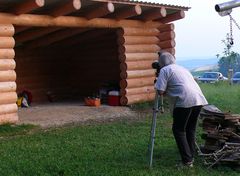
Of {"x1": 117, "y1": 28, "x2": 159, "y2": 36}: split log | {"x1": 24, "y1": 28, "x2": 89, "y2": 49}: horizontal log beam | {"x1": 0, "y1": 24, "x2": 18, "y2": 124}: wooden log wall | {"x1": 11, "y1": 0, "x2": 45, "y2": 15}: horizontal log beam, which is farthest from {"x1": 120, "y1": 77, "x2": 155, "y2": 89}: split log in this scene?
{"x1": 11, "y1": 0, "x2": 45, "y2": 15}: horizontal log beam

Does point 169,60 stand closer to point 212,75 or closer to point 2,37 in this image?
point 2,37

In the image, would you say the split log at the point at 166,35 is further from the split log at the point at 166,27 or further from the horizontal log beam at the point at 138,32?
the horizontal log beam at the point at 138,32

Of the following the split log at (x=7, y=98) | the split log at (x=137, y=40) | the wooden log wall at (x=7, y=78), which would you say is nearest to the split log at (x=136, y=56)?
the split log at (x=137, y=40)

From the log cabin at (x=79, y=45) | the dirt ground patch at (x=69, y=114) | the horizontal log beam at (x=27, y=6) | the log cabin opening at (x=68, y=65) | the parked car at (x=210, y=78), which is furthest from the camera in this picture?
the parked car at (x=210, y=78)

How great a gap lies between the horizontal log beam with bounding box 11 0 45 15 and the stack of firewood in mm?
4654

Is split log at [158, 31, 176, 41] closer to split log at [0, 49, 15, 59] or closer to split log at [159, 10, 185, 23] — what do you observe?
split log at [159, 10, 185, 23]

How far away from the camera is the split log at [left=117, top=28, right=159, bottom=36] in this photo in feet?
44.5

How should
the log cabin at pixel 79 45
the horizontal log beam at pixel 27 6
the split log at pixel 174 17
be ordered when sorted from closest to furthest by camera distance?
the horizontal log beam at pixel 27 6
the log cabin at pixel 79 45
the split log at pixel 174 17

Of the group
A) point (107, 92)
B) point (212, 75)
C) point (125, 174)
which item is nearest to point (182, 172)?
point (125, 174)

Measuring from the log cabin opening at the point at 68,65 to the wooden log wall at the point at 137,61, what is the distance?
3.96 feet

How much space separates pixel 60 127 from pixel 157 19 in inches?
227

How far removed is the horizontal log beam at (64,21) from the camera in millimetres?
10758

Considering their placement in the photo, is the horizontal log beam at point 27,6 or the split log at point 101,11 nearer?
the horizontal log beam at point 27,6

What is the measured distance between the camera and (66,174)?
6.42 metres
